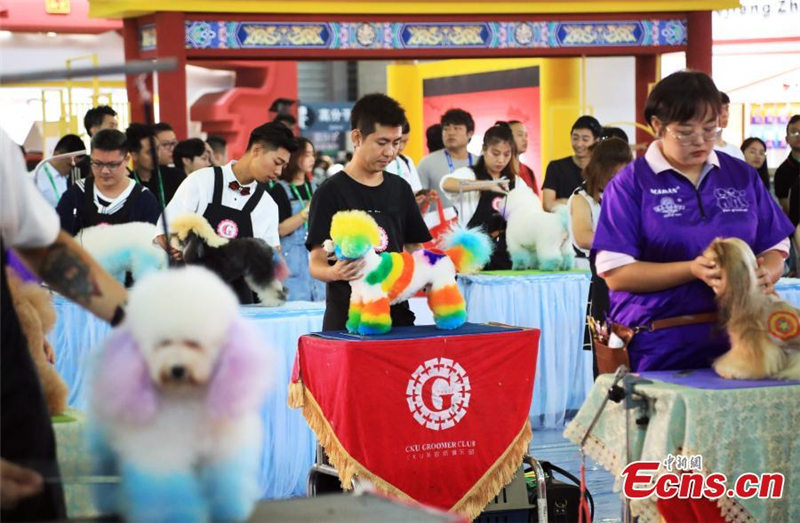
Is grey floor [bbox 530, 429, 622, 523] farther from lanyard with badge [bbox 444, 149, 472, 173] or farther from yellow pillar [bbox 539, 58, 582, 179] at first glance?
yellow pillar [bbox 539, 58, 582, 179]

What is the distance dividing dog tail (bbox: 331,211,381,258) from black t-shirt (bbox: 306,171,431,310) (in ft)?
0.60

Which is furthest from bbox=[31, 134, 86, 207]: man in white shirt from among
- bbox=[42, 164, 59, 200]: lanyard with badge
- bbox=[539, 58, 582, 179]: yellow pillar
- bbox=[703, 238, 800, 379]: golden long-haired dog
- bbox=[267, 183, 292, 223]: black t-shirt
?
bbox=[539, 58, 582, 179]: yellow pillar

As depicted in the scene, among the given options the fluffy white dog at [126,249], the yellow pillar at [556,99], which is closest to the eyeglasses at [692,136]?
the fluffy white dog at [126,249]

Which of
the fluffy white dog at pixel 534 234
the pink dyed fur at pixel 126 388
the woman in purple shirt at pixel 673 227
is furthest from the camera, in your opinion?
the fluffy white dog at pixel 534 234

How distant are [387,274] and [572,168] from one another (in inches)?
134

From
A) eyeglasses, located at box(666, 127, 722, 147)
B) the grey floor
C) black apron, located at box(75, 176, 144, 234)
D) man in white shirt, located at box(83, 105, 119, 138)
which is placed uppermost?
man in white shirt, located at box(83, 105, 119, 138)

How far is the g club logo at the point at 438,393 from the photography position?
3.45 metres

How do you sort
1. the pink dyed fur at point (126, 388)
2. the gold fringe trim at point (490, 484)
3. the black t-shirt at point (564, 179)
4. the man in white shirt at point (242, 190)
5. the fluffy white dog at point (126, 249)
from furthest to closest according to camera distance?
the black t-shirt at point (564, 179) → the man in white shirt at point (242, 190) → the fluffy white dog at point (126, 249) → the gold fringe trim at point (490, 484) → the pink dyed fur at point (126, 388)

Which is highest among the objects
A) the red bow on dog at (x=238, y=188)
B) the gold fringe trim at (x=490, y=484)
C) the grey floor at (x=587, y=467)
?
the red bow on dog at (x=238, y=188)

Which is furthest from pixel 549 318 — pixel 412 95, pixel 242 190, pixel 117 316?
pixel 412 95

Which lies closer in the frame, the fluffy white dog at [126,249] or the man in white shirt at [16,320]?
the man in white shirt at [16,320]

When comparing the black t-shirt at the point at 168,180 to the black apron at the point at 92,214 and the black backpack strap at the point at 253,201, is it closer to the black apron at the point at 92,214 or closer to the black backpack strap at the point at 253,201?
the black apron at the point at 92,214

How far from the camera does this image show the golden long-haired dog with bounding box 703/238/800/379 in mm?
2576

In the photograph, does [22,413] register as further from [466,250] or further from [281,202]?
[281,202]
